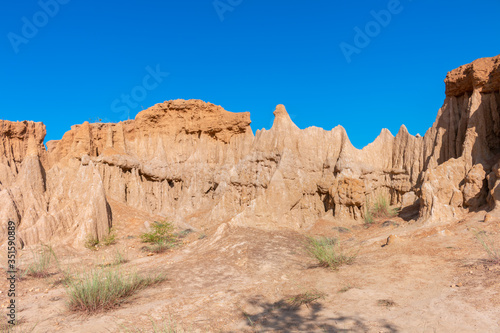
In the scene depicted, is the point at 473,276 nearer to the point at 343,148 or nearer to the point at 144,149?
the point at 343,148

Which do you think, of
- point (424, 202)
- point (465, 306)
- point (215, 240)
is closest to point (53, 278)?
point (215, 240)

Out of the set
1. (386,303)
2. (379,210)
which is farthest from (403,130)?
(386,303)

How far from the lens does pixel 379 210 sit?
17.4 m

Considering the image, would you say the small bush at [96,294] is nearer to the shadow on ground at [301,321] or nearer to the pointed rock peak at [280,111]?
the shadow on ground at [301,321]

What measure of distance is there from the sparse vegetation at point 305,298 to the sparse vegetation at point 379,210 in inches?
436

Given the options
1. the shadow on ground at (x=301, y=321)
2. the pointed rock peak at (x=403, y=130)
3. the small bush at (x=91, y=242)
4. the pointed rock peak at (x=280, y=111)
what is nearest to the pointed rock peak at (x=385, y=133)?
the pointed rock peak at (x=403, y=130)

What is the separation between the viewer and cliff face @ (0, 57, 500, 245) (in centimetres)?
1393

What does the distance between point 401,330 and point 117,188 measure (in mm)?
20542

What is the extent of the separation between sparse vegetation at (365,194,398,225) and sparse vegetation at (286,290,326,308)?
1108 cm

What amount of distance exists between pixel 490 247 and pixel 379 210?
32.4 ft

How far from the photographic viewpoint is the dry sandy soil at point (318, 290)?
483 cm

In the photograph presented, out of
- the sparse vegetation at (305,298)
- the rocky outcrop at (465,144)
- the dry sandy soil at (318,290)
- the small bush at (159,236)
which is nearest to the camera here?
the dry sandy soil at (318,290)

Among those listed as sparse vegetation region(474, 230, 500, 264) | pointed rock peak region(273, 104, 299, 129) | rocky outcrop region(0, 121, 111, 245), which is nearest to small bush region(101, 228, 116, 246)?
rocky outcrop region(0, 121, 111, 245)

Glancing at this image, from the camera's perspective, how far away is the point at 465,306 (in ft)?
15.7
